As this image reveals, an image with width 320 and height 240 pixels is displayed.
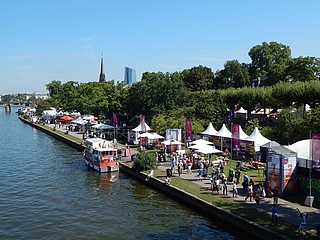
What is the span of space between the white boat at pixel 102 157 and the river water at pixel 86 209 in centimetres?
102

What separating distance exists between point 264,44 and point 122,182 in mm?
77333

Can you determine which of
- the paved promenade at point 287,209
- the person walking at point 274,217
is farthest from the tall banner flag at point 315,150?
the person walking at point 274,217

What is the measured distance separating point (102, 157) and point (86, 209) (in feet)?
40.7

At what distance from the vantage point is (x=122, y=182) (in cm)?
3506

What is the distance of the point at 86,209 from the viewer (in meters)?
27.2

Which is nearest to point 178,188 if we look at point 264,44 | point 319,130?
point 319,130

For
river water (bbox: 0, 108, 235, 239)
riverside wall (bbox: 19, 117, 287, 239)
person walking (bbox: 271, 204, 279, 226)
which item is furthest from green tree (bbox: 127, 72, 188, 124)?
person walking (bbox: 271, 204, 279, 226)

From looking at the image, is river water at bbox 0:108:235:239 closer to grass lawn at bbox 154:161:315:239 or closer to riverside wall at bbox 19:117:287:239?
riverside wall at bbox 19:117:287:239

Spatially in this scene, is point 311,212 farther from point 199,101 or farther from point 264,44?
point 264,44

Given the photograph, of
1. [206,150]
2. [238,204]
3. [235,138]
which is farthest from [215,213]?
[235,138]

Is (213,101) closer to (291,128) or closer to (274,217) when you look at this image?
(291,128)

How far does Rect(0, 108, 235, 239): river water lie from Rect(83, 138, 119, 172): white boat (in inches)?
40.1

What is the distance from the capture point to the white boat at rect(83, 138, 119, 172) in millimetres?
39000

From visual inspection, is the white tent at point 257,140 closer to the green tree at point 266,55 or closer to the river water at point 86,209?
the river water at point 86,209
